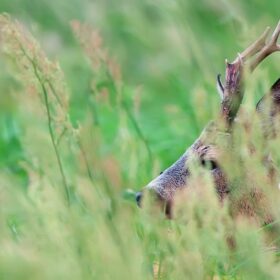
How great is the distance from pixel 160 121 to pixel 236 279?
346 cm

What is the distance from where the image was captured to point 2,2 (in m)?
8.97

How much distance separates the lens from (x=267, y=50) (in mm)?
4207

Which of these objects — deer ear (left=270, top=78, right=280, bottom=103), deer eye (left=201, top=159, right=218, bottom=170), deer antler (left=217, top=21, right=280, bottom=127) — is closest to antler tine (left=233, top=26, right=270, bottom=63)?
deer antler (left=217, top=21, right=280, bottom=127)

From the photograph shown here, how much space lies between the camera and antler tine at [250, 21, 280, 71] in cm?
418

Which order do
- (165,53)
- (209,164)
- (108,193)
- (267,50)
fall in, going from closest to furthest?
(108,193) < (209,164) < (267,50) < (165,53)

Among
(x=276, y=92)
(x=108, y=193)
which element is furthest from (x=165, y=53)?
(x=108, y=193)

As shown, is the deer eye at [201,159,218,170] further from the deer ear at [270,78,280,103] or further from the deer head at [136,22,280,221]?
the deer ear at [270,78,280,103]

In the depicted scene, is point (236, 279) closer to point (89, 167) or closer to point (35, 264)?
point (89, 167)

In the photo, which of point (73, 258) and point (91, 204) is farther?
point (91, 204)

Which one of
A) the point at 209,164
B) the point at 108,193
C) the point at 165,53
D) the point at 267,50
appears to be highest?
the point at 165,53

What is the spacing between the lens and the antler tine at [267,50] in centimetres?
418

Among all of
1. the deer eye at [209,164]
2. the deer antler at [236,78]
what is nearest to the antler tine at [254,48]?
the deer antler at [236,78]

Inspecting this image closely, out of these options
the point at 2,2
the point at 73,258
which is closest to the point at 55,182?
the point at 73,258

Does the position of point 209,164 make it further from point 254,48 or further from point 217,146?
point 254,48
